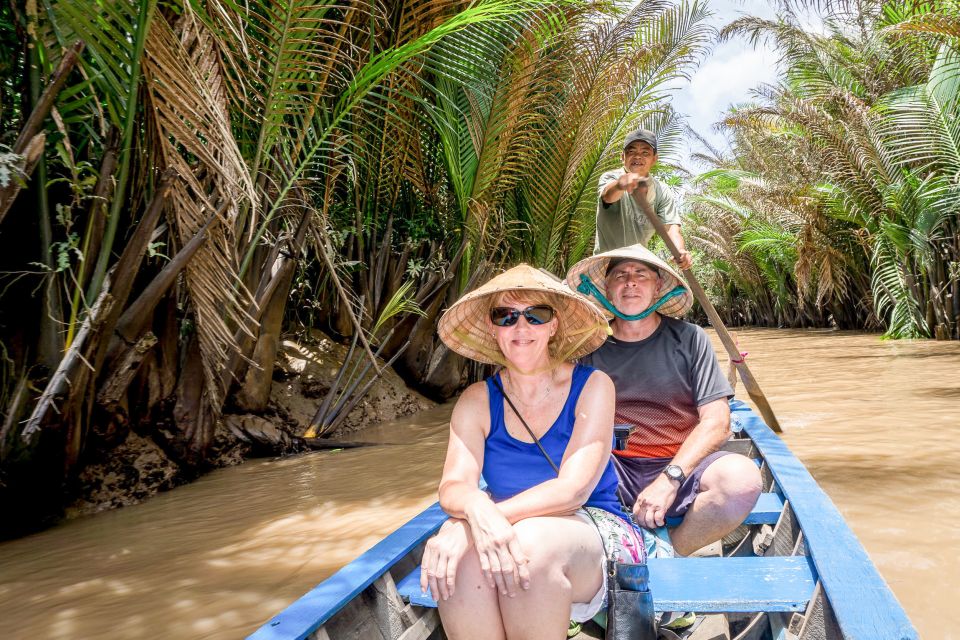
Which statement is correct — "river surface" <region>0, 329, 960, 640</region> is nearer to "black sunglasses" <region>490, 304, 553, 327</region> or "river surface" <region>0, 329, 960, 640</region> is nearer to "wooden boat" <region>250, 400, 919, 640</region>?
"wooden boat" <region>250, 400, 919, 640</region>

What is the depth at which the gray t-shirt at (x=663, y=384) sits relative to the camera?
2.36 meters

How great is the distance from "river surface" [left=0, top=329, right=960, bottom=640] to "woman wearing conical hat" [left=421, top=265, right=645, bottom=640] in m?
1.16

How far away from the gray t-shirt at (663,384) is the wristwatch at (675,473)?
0.89 feet

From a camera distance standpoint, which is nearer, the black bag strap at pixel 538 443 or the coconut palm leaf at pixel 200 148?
the black bag strap at pixel 538 443

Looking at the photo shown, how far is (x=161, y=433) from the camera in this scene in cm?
422

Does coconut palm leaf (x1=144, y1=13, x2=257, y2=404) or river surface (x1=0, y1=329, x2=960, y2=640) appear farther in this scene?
coconut palm leaf (x1=144, y1=13, x2=257, y2=404)

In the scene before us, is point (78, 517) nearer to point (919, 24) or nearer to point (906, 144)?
point (919, 24)

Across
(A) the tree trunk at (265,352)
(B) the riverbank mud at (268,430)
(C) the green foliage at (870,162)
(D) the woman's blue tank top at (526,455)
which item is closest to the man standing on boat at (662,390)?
(D) the woman's blue tank top at (526,455)

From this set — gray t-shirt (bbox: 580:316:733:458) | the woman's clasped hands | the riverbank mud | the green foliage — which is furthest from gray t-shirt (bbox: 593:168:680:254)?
the green foliage

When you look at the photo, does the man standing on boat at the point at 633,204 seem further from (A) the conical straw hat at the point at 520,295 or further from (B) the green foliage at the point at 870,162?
(B) the green foliage at the point at 870,162

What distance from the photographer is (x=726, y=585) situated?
1.60 m

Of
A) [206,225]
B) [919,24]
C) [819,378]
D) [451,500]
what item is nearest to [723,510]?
[451,500]

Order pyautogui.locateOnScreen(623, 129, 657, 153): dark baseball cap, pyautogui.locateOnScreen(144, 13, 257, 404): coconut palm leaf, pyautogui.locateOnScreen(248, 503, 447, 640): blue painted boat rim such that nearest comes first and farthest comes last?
1. pyautogui.locateOnScreen(248, 503, 447, 640): blue painted boat rim
2. pyautogui.locateOnScreen(144, 13, 257, 404): coconut palm leaf
3. pyautogui.locateOnScreen(623, 129, 657, 153): dark baseball cap

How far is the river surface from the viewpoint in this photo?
7.61ft
